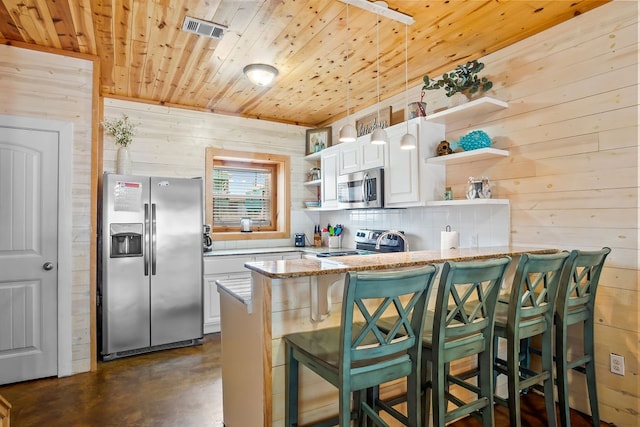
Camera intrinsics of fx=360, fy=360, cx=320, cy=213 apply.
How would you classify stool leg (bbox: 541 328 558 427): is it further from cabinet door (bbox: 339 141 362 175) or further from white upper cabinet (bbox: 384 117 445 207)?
cabinet door (bbox: 339 141 362 175)

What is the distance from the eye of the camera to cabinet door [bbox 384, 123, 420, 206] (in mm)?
3188

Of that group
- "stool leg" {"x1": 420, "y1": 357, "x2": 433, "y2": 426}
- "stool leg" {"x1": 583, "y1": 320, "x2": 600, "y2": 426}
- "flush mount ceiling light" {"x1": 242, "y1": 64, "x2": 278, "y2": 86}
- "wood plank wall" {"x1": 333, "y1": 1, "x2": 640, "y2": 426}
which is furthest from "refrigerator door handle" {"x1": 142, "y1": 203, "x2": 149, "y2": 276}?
"stool leg" {"x1": 583, "y1": 320, "x2": 600, "y2": 426}

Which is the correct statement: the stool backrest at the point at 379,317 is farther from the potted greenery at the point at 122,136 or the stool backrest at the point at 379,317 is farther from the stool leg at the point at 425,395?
the potted greenery at the point at 122,136

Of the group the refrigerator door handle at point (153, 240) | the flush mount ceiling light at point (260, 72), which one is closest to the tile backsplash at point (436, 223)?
the flush mount ceiling light at point (260, 72)

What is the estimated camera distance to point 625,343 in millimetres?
2174

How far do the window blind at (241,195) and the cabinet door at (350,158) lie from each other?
128cm

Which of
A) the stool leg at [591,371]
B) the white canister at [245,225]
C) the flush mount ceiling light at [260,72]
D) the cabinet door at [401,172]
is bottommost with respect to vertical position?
the stool leg at [591,371]

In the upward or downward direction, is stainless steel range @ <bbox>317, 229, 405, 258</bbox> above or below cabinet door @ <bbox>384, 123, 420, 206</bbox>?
below

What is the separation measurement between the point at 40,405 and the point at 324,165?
Answer: 3.43 meters

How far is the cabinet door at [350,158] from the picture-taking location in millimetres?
3912

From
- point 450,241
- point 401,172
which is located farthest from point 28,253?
point 450,241

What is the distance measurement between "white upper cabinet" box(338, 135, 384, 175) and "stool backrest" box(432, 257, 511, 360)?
6.85 feet

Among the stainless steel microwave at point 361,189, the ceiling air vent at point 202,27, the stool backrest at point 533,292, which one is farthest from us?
the stainless steel microwave at point 361,189

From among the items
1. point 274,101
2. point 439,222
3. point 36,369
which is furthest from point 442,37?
point 36,369
